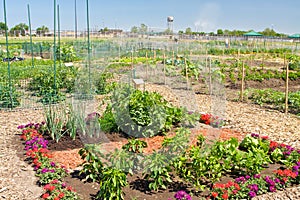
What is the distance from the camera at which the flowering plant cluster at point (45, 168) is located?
432 cm

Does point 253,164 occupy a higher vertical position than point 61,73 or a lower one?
lower

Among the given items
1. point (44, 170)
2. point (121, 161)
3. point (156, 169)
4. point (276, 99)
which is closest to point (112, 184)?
point (121, 161)

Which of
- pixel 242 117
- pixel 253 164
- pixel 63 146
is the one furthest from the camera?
pixel 242 117

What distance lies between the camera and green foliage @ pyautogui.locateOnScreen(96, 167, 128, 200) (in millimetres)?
4047

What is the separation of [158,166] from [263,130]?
3826 millimetres

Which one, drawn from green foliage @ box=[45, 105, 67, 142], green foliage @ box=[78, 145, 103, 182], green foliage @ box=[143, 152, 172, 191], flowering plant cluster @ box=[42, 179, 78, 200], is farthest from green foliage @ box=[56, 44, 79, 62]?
green foliage @ box=[143, 152, 172, 191]

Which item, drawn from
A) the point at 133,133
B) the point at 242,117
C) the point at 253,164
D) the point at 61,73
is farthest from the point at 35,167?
the point at 61,73

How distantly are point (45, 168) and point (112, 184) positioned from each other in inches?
55.0

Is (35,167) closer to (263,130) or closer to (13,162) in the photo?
(13,162)

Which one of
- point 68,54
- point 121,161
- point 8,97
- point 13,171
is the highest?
point 68,54

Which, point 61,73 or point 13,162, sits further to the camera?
point 61,73

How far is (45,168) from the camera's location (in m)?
4.97

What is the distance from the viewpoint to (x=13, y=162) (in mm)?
5477

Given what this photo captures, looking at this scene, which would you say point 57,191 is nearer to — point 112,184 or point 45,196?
point 45,196
